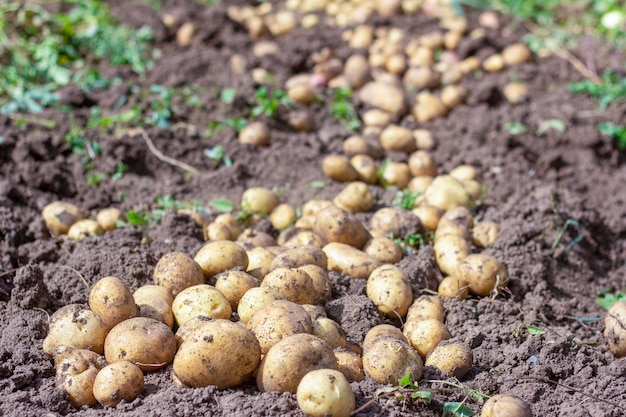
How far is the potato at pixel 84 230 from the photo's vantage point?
3.66 meters

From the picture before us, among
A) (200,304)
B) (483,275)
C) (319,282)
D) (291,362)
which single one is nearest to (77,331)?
(200,304)

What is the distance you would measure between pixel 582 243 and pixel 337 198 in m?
1.44

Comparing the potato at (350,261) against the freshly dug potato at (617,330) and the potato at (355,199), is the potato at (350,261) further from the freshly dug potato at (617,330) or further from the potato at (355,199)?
the freshly dug potato at (617,330)

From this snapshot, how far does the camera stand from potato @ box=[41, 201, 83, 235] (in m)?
3.76

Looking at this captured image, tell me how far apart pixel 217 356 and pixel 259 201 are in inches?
70.4

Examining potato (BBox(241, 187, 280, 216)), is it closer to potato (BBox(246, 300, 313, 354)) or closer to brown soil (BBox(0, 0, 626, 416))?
brown soil (BBox(0, 0, 626, 416))

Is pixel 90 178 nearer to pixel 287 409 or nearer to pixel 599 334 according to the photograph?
pixel 287 409

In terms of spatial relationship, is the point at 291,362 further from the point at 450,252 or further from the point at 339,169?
the point at 339,169

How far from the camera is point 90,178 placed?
4285mm

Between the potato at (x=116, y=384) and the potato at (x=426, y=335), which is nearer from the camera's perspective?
the potato at (x=116, y=384)

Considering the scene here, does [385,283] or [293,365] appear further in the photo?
[385,283]

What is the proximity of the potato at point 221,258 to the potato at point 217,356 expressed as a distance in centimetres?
67

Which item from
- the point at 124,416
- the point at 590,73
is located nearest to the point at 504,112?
the point at 590,73

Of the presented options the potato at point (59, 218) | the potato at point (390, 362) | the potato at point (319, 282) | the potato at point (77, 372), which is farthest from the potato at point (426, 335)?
the potato at point (59, 218)
